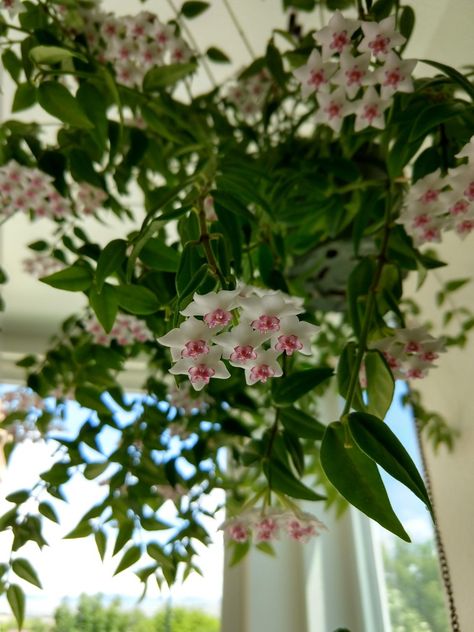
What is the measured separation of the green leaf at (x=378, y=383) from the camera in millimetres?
453

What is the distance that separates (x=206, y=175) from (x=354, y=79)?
0.17 m

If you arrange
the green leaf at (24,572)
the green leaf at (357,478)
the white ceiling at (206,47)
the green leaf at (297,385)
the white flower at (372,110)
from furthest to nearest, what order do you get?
the white ceiling at (206,47), the green leaf at (24,572), the white flower at (372,110), the green leaf at (297,385), the green leaf at (357,478)

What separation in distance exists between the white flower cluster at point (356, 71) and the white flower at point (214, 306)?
285 millimetres

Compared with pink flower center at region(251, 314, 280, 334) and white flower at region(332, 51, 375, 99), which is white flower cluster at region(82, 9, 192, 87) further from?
pink flower center at region(251, 314, 280, 334)

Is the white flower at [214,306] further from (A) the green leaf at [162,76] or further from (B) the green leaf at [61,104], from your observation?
(A) the green leaf at [162,76]

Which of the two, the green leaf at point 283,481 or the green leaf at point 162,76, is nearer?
the green leaf at point 283,481

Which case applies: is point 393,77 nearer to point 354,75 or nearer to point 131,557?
point 354,75

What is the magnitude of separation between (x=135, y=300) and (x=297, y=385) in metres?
0.14

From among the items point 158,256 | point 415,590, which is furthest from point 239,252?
point 415,590

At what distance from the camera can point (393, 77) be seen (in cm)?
52

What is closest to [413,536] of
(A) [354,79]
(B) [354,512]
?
(B) [354,512]

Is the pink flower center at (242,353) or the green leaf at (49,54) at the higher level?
the green leaf at (49,54)

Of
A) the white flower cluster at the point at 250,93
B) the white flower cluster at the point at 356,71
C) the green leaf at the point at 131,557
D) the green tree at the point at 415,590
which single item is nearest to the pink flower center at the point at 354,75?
the white flower cluster at the point at 356,71

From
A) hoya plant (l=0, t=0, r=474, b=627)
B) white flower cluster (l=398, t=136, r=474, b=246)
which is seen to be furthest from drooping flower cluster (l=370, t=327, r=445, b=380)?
white flower cluster (l=398, t=136, r=474, b=246)
